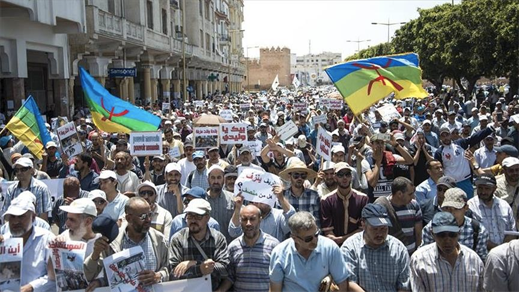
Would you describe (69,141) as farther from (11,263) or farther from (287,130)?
(11,263)

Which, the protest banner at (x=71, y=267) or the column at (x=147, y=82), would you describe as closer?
the protest banner at (x=71, y=267)

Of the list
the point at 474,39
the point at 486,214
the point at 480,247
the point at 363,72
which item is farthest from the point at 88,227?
the point at 474,39

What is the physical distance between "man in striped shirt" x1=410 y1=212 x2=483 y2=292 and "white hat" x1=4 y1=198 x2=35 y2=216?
3.05m

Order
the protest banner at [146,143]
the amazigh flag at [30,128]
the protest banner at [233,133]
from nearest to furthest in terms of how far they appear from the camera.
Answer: the protest banner at [146,143], the amazigh flag at [30,128], the protest banner at [233,133]

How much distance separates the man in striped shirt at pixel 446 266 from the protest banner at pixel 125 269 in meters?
2.02

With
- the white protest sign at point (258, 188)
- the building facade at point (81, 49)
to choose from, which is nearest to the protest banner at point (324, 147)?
the white protest sign at point (258, 188)

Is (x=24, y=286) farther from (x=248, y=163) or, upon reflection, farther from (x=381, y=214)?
(x=248, y=163)

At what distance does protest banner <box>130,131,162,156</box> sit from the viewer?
344 inches

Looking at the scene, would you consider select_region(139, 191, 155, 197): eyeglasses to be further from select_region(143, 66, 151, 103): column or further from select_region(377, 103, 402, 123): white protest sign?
select_region(143, 66, 151, 103): column

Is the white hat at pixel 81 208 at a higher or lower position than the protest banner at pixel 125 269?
higher

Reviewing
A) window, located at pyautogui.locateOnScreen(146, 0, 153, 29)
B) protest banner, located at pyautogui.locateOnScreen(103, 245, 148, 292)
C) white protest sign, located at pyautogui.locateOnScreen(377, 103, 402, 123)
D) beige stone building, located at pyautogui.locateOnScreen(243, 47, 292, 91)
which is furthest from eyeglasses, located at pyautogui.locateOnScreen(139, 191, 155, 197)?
beige stone building, located at pyautogui.locateOnScreen(243, 47, 292, 91)

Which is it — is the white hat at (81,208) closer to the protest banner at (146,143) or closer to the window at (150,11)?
the protest banner at (146,143)

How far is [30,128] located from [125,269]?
6147mm

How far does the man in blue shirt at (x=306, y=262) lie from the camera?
13.3 feet
